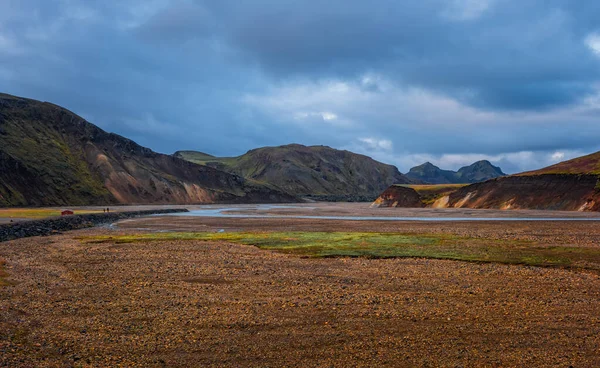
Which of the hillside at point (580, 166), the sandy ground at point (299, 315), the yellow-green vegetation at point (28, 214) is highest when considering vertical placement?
the hillside at point (580, 166)

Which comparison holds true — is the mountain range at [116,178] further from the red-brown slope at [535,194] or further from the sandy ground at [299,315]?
the sandy ground at [299,315]

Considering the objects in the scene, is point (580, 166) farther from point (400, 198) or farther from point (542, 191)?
point (400, 198)

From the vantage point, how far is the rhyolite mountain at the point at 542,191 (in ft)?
307

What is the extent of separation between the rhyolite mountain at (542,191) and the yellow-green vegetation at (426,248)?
6923 centimetres

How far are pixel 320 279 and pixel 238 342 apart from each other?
346 inches

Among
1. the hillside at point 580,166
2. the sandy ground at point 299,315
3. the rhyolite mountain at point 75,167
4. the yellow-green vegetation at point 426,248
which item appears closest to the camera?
the sandy ground at point 299,315

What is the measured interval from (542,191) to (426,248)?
3331 inches

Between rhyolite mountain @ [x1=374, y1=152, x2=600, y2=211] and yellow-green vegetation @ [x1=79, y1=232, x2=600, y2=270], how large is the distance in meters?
69.2

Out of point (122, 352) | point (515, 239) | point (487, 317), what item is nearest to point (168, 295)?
point (122, 352)

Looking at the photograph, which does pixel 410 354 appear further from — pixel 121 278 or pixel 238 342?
pixel 121 278

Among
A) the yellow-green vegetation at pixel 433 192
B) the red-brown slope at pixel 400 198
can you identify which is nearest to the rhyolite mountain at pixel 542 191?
the yellow-green vegetation at pixel 433 192

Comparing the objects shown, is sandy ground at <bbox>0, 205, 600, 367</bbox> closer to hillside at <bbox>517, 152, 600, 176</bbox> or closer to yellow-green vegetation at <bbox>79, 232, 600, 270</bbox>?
yellow-green vegetation at <bbox>79, 232, 600, 270</bbox>

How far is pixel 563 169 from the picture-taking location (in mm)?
111562

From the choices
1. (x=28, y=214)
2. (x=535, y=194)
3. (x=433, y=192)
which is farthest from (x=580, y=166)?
(x=28, y=214)
